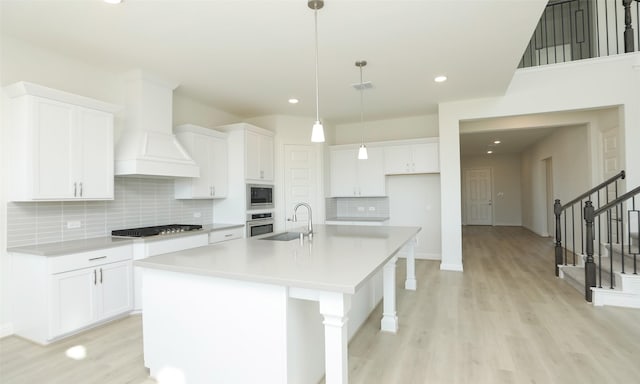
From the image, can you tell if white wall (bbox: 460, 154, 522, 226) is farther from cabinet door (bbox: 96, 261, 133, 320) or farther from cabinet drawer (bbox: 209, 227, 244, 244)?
cabinet door (bbox: 96, 261, 133, 320)

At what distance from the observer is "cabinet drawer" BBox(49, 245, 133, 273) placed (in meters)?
2.75

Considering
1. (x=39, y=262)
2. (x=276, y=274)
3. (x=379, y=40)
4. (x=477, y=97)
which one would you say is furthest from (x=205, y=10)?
(x=477, y=97)

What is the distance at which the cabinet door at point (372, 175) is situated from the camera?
6000 mm

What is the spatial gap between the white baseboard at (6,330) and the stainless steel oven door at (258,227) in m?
2.70

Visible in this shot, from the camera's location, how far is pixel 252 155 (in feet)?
16.5

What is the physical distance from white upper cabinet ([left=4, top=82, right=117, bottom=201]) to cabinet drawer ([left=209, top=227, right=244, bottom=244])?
53.8 inches

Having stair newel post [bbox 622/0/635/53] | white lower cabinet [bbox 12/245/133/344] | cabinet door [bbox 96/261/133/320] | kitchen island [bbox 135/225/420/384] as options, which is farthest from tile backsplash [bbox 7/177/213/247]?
stair newel post [bbox 622/0/635/53]

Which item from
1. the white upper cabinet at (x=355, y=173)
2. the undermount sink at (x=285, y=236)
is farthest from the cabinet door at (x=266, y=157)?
the undermount sink at (x=285, y=236)

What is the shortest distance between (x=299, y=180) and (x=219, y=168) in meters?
1.53

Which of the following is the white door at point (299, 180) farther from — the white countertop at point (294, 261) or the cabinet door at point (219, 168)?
the white countertop at point (294, 261)

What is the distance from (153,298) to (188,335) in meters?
0.38

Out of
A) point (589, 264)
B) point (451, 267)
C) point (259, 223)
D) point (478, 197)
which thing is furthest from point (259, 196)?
point (478, 197)

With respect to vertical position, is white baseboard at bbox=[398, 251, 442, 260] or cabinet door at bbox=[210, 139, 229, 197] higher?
cabinet door at bbox=[210, 139, 229, 197]

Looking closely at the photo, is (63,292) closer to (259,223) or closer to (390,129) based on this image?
(259,223)
